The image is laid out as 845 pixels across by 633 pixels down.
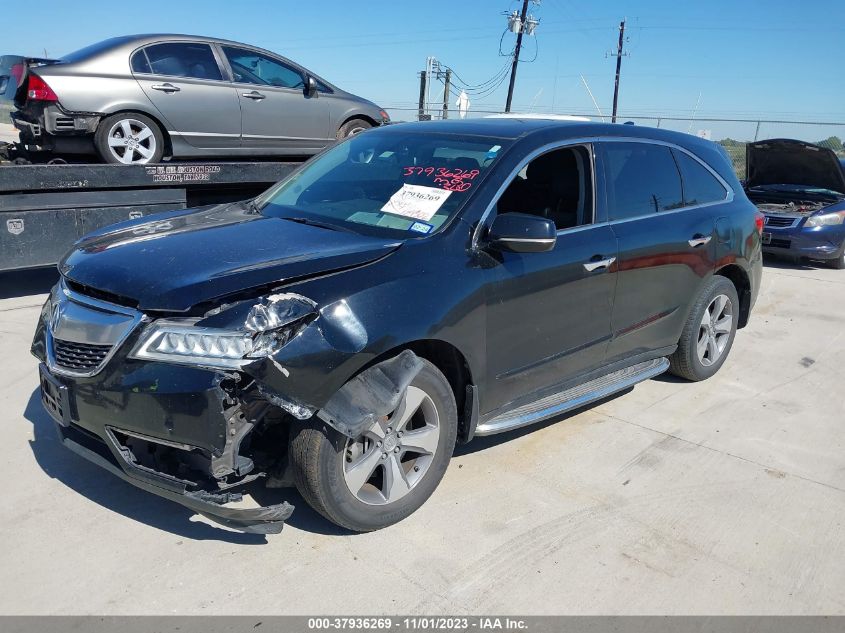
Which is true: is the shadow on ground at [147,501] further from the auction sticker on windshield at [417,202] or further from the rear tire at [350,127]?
the rear tire at [350,127]

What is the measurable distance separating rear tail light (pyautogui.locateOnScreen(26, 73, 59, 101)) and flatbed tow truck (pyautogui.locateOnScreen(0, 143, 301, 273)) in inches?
23.3

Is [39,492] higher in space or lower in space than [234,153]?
lower

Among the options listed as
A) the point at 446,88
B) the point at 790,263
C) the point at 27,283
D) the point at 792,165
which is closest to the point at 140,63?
the point at 27,283

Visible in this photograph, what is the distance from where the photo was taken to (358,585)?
2977mm

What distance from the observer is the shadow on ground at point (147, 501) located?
330 centimetres

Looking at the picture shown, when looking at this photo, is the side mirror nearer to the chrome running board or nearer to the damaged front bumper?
the chrome running board

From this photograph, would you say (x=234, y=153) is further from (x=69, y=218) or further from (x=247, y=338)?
(x=247, y=338)

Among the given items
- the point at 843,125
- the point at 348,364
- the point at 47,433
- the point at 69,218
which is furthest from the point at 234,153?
the point at 843,125

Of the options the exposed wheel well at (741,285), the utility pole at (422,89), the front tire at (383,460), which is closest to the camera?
the front tire at (383,460)

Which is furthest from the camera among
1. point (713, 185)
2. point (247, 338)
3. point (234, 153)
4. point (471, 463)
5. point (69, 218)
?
point (234, 153)

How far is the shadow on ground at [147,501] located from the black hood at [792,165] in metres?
8.81

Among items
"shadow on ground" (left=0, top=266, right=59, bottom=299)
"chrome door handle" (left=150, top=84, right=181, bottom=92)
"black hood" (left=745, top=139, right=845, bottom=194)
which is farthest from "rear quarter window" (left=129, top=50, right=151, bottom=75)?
"black hood" (left=745, top=139, right=845, bottom=194)

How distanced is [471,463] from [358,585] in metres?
1.21

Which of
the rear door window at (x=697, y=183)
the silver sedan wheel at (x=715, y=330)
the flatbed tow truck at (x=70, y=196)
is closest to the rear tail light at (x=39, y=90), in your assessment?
the flatbed tow truck at (x=70, y=196)
